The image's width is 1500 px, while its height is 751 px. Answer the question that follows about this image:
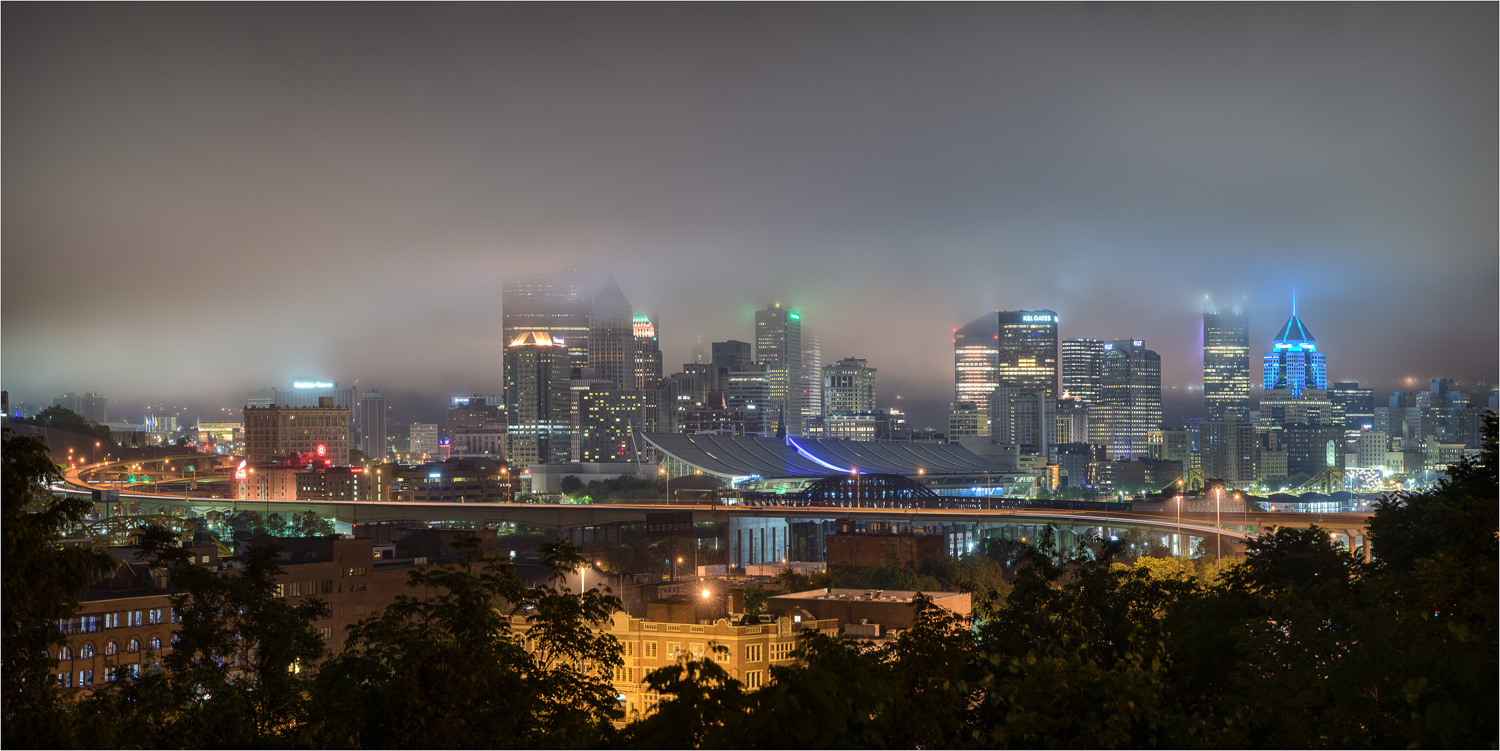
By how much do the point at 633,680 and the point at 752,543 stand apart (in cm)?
6331

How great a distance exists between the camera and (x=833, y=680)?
10250 mm

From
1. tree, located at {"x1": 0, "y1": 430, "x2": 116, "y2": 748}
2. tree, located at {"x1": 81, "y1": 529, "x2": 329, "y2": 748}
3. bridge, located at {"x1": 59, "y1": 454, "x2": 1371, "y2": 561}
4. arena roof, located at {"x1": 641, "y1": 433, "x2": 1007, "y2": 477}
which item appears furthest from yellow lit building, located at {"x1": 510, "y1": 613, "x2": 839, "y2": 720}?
arena roof, located at {"x1": 641, "y1": 433, "x2": 1007, "y2": 477}

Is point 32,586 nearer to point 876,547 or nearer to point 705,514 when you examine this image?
point 876,547

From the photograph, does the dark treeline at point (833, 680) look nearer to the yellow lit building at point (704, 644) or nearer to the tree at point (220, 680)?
the tree at point (220, 680)

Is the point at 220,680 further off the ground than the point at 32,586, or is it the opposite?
the point at 32,586

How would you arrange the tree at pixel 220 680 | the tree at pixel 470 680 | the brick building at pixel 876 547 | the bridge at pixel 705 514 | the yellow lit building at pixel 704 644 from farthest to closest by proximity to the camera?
1. the bridge at pixel 705 514
2. the brick building at pixel 876 547
3. the yellow lit building at pixel 704 644
4. the tree at pixel 220 680
5. the tree at pixel 470 680

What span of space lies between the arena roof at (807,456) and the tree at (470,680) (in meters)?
116

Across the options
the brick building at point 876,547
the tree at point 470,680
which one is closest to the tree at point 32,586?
the tree at point 470,680

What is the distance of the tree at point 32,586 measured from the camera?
10945 millimetres

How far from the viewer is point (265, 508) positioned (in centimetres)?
10088

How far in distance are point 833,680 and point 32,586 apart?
6287 mm

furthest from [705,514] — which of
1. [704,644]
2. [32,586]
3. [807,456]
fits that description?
[32,586]

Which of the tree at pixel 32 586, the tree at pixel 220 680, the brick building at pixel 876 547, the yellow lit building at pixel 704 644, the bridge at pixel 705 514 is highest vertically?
the tree at pixel 32 586

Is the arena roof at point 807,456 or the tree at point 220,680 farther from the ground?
the tree at point 220,680
